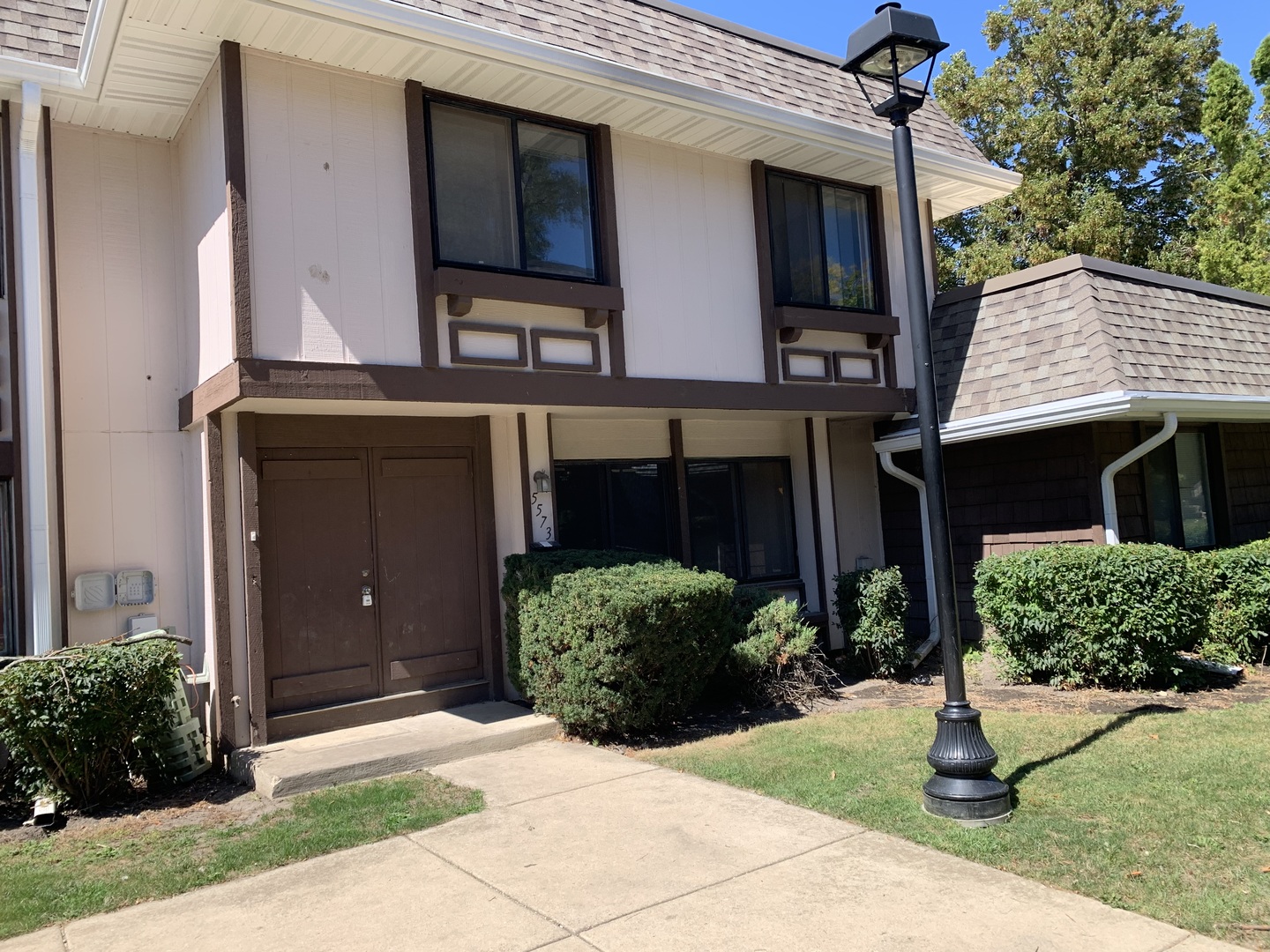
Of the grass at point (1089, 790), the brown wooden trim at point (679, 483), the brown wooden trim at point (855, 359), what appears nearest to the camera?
the grass at point (1089, 790)

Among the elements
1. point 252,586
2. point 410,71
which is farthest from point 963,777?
point 410,71

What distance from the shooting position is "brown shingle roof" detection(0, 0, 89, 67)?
22.9ft

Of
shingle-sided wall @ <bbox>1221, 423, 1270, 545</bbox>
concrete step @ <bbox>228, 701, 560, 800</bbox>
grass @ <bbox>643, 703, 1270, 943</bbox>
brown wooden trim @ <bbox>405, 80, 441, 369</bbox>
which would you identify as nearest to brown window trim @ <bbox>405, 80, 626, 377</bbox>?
brown wooden trim @ <bbox>405, 80, 441, 369</bbox>

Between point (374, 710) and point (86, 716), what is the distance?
7.32 feet

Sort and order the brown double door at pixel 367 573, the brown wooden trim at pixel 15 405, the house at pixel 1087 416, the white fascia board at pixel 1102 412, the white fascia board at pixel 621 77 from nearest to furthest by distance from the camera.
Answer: the white fascia board at pixel 621 77 → the brown wooden trim at pixel 15 405 → the brown double door at pixel 367 573 → the white fascia board at pixel 1102 412 → the house at pixel 1087 416

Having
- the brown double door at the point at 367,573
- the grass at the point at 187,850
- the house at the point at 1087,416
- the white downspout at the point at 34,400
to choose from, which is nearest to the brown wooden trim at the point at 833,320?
the house at the point at 1087,416

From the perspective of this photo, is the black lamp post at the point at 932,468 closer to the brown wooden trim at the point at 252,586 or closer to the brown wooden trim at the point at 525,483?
the brown wooden trim at the point at 525,483

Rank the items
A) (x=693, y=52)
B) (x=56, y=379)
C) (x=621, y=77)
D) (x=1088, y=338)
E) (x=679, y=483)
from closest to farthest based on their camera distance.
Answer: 1. (x=56, y=379)
2. (x=621, y=77)
3. (x=693, y=52)
4. (x=1088, y=338)
5. (x=679, y=483)

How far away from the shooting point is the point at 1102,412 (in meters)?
8.41

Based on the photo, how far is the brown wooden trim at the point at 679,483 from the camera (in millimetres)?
9766

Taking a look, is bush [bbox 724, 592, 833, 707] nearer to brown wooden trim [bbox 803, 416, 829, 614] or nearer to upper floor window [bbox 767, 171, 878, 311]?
brown wooden trim [bbox 803, 416, 829, 614]

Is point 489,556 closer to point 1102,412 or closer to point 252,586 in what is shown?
point 252,586

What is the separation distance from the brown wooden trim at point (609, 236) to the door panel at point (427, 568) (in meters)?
1.57

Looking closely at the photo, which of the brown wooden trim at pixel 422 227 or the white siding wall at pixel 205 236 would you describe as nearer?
the white siding wall at pixel 205 236
